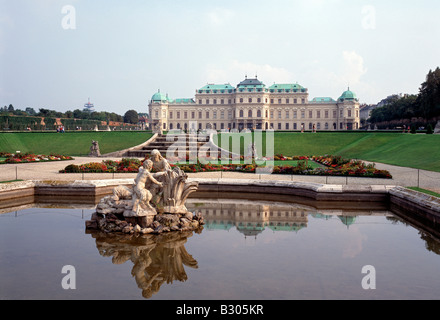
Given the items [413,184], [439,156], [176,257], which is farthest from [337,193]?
[439,156]

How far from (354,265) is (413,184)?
9235 mm

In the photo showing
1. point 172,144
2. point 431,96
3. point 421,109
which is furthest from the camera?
point 421,109

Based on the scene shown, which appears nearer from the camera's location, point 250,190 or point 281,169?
point 250,190

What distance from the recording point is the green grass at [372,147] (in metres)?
23.8

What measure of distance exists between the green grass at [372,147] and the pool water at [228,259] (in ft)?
41.2

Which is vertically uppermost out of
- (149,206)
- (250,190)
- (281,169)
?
(281,169)

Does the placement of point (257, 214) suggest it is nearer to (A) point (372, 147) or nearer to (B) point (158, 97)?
(A) point (372, 147)

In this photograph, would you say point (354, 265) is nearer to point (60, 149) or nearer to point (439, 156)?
point (439, 156)

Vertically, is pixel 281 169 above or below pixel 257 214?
above

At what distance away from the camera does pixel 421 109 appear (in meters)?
47.9

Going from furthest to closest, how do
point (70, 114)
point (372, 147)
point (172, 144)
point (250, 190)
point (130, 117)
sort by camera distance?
1. point (130, 117)
2. point (70, 114)
3. point (172, 144)
4. point (372, 147)
5. point (250, 190)

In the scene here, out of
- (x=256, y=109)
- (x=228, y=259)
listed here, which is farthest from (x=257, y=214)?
(x=256, y=109)

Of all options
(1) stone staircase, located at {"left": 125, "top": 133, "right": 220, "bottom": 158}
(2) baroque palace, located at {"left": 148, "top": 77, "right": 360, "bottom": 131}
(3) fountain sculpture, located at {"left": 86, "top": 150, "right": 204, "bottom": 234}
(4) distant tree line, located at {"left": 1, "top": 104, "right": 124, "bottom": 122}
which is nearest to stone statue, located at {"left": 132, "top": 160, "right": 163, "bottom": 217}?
(3) fountain sculpture, located at {"left": 86, "top": 150, "right": 204, "bottom": 234}

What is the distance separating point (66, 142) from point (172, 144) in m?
11.5
